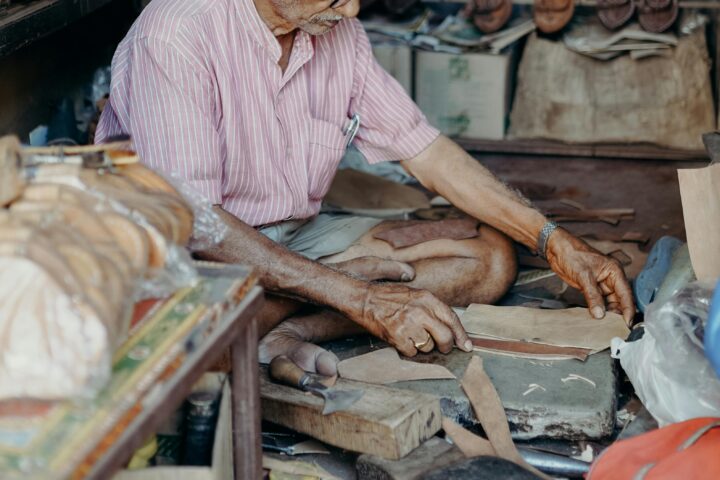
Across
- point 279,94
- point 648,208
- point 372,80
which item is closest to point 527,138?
point 648,208

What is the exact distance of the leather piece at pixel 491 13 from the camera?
572 centimetres

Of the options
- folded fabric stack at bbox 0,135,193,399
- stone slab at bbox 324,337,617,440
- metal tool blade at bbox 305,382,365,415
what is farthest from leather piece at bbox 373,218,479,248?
folded fabric stack at bbox 0,135,193,399

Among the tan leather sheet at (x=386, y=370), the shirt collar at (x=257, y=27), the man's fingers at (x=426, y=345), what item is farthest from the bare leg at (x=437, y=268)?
the shirt collar at (x=257, y=27)

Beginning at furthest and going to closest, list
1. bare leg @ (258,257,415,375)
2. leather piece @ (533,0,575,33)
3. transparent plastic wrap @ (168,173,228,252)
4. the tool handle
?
leather piece @ (533,0,575,33) → bare leg @ (258,257,415,375) → the tool handle → transparent plastic wrap @ (168,173,228,252)

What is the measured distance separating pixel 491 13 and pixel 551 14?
33cm

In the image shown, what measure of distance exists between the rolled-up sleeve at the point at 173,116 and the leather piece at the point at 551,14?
10.4 feet

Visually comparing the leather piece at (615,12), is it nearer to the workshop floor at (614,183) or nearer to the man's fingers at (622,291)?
the workshop floor at (614,183)

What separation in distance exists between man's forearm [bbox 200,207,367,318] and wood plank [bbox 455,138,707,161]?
2.81m

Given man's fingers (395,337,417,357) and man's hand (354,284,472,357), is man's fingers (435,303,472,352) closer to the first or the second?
man's hand (354,284,472,357)

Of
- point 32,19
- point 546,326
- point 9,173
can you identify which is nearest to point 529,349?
point 546,326

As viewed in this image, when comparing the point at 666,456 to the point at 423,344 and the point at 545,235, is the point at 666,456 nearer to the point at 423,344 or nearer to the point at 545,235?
the point at 423,344

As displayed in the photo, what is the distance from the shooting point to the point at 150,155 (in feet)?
9.48

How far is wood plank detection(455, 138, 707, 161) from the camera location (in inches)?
219

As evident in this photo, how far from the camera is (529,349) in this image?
3062 mm
